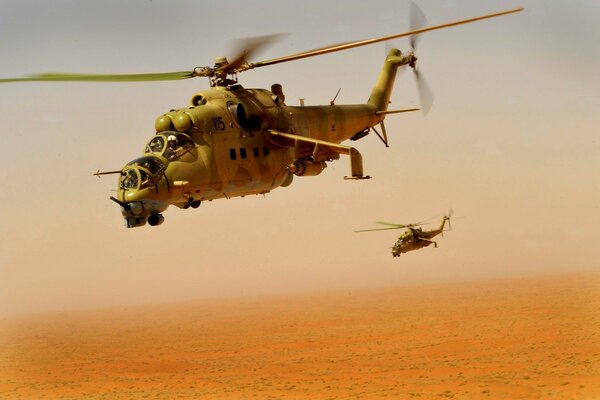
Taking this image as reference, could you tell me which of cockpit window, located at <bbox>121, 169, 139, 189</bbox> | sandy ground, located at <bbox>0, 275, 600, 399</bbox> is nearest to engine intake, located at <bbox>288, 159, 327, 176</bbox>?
cockpit window, located at <bbox>121, 169, 139, 189</bbox>

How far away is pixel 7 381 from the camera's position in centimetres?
6056

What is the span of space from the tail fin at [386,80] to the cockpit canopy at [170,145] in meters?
11.7

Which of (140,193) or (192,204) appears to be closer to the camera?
(140,193)

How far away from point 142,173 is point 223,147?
291 centimetres

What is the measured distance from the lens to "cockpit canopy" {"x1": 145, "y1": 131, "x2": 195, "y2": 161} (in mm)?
20094

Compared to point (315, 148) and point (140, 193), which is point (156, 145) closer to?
point (140, 193)

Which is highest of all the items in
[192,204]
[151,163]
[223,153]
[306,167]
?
[223,153]

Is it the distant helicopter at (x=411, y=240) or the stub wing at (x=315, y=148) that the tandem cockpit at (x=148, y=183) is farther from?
the distant helicopter at (x=411, y=240)

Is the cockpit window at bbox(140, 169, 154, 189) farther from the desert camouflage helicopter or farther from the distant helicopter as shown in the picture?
the distant helicopter

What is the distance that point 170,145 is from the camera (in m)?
20.1

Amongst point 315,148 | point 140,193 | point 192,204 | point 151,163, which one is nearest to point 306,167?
point 315,148

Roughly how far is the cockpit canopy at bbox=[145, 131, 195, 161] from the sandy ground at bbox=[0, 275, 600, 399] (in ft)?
91.5

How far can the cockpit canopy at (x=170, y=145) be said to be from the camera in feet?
65.9

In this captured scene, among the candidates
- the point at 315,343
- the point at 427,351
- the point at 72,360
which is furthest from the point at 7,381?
the point at 427,351
